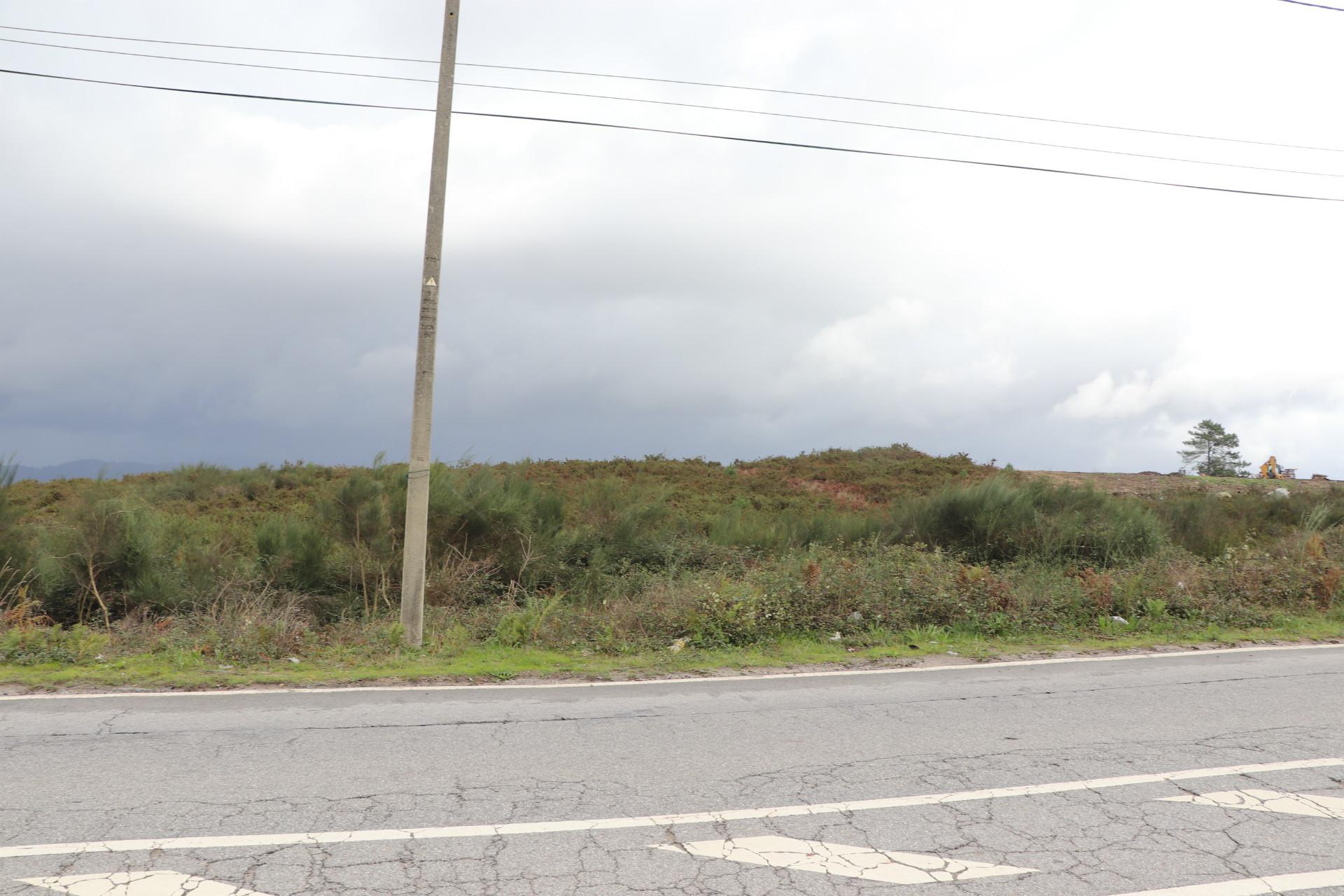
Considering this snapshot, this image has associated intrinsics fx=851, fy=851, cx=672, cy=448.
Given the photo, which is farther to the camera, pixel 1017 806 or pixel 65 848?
pixel 1017 806

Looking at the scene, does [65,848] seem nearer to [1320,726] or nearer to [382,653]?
[382,653]

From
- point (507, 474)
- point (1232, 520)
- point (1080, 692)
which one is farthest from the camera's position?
point (1232, 520)

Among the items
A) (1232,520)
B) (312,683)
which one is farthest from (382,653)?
(1232,520)

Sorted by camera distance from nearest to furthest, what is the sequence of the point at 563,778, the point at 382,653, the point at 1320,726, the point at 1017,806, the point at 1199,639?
1. the point at 1017,806
2. the point at 563,778
3. the point at 1320,726
4. the point at 382,653
5. the point at 1199,639

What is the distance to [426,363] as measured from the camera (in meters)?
10.0

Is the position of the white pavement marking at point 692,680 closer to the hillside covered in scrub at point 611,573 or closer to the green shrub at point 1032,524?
the hillside covered in scrub at point 611,573

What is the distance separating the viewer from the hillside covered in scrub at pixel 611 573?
399 inches

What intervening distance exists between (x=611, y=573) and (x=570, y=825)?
35.6ft

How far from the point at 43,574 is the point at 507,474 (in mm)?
7419

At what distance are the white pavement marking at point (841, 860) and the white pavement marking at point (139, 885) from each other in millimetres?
1974

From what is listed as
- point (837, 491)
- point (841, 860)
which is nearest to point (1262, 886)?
point (841, 860)

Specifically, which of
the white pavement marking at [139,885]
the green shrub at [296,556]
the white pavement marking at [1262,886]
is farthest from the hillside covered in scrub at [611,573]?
the white pavement marking at [1262,886]

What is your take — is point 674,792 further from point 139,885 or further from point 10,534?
point 10,534

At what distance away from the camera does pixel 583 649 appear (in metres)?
9.66
